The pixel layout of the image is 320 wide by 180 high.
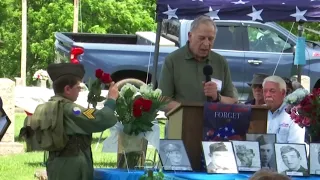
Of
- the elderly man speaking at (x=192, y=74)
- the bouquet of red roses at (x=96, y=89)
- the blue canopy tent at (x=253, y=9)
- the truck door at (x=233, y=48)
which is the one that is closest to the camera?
the bouquet of red roses at (x=96, y=89)

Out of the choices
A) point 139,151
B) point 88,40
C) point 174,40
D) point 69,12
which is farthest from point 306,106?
point 69,12

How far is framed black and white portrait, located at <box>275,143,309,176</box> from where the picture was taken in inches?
219

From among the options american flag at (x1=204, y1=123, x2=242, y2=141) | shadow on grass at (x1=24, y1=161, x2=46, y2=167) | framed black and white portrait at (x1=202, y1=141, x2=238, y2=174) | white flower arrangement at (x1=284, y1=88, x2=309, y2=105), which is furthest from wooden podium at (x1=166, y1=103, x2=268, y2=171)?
shadow on grass at (x1=24, y1=161, x2=46, y2=167)

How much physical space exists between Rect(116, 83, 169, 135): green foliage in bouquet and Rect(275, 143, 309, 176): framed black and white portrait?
81 cm

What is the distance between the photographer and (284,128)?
6.68 m

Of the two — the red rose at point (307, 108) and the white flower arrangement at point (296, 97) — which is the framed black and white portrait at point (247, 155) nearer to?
the red rose at point (307, 108)

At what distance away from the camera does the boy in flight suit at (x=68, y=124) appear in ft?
18.2

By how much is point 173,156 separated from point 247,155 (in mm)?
474

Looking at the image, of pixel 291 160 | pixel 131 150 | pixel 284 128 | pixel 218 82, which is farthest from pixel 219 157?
pixel 284 128

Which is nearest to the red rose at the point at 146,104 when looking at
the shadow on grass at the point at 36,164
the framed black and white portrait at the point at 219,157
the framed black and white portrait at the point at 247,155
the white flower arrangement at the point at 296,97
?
the framed black and white portrait at the point at 219,157

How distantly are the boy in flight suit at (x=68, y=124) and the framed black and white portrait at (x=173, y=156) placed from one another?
38 centimetres

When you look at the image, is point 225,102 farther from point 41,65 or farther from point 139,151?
point 41,65

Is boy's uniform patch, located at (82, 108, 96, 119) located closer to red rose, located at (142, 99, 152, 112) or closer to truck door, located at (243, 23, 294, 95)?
red rose, located at (142, 99, 152, 112)

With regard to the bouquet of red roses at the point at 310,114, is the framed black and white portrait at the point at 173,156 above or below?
below
